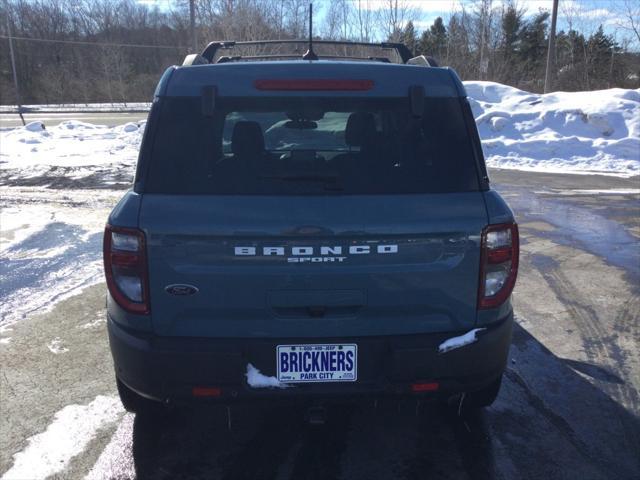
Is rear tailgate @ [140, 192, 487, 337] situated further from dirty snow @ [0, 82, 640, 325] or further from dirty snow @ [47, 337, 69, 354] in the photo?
dirty snow @ [0, 82, 640, 325]

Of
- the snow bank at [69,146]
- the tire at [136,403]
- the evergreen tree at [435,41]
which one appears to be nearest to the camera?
the tire at [136,403]

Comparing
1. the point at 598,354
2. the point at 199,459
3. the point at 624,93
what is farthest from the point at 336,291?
the point at 624,93

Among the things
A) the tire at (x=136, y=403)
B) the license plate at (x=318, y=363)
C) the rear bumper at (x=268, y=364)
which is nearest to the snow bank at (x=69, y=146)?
the tire at (x=136, y=403)

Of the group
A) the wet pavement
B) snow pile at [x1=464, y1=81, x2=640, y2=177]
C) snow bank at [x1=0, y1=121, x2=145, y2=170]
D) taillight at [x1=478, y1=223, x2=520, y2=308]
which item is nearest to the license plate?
the wet pavement

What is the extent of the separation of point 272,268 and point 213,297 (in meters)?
0.29

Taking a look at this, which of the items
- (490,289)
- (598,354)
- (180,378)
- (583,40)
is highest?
(583,40)

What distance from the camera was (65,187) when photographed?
11.3m

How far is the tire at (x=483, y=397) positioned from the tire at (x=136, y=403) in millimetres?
1730

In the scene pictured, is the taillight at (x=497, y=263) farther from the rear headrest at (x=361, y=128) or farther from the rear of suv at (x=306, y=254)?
the rear headrest at (x=361, y=128)

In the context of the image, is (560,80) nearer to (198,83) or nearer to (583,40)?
(583,40)

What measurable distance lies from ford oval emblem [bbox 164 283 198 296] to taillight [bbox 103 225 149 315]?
0.34 ft

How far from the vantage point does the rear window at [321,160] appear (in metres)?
2.60

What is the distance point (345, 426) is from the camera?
132 inches

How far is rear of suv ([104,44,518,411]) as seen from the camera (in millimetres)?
2523
